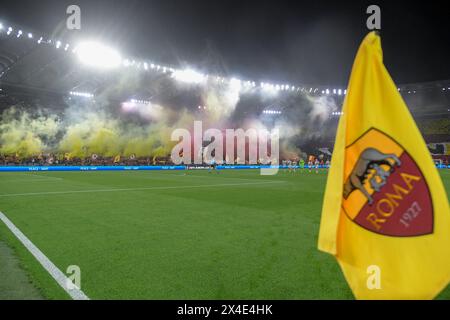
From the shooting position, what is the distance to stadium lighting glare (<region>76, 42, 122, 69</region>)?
35.4m

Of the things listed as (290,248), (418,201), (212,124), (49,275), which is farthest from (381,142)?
(212,124)

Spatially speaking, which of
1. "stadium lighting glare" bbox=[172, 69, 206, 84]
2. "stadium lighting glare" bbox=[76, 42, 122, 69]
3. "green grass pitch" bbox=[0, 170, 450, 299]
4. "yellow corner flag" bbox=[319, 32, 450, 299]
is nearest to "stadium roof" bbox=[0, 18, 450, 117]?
"stadium lighting glare" bbox=[172, 69, 206, 84]

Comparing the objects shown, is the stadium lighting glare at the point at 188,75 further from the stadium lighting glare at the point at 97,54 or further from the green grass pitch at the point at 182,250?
the green grass pitch at the point at 182,250

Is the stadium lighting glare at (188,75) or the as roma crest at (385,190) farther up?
the stadium lighting glare at (188,75)

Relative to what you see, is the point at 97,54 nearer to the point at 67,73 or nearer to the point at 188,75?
the point at 67,73

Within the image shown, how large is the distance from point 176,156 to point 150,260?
41.7 metres

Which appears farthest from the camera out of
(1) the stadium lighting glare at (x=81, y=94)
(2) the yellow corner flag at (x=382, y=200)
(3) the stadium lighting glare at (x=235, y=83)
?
(1) the stadium lighting glare at (x=81, y=94)

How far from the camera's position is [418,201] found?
2.37m

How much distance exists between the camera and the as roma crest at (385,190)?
93.6 inches

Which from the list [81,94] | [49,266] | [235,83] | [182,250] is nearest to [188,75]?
[235,83]

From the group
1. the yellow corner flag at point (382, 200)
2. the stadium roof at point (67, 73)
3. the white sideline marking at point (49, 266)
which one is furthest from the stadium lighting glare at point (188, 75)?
the yellow corner flag at point (382, 200)

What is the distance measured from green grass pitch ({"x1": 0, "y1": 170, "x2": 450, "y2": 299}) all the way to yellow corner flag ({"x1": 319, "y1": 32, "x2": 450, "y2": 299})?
51.0 inches

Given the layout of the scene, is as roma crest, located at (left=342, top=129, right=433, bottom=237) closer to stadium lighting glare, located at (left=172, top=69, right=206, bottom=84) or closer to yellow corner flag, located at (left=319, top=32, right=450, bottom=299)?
yellow corner flag, located at (left=319, top=32, right=450, bottom=299)

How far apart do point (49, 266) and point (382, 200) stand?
4.13 metres
